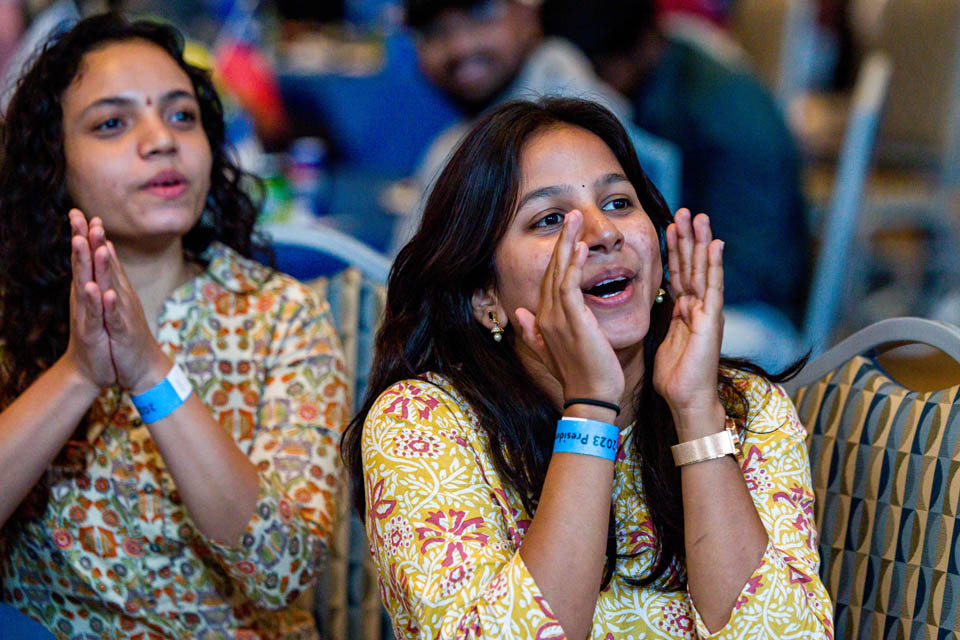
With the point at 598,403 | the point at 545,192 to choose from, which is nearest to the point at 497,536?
the point at 598,403

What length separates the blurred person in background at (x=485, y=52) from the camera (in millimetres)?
3115

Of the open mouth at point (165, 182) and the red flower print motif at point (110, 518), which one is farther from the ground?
the open mouth at point (165, 182)

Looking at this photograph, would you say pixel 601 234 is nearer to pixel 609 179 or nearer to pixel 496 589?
pixel 609 179

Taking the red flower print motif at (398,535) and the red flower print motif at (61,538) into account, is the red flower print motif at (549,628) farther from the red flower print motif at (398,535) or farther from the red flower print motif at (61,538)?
the red flower print motif at (61,538)

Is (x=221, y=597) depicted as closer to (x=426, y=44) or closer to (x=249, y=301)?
(x=249, y=301)

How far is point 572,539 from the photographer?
106 centimetres

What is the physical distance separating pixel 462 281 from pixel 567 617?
0.46 meters

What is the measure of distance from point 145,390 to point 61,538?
0.93 ft

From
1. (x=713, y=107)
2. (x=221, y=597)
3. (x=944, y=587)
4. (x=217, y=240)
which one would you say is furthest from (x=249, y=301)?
(x=713, y=107)

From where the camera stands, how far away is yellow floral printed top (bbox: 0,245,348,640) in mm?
1444

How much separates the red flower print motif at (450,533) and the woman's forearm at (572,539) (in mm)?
64

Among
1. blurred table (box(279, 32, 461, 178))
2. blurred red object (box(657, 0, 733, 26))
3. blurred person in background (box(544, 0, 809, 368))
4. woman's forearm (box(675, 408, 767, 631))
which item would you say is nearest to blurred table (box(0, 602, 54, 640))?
woman's forearm (box(675, 408, 767, 631))

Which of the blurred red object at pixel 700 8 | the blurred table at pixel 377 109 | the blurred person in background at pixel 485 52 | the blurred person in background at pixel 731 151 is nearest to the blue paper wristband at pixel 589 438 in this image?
the blurred person in background at pixel 731 151

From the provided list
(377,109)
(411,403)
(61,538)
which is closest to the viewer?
(411,403)
